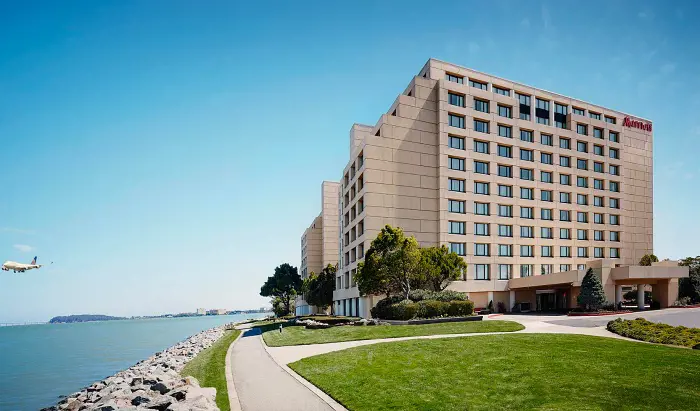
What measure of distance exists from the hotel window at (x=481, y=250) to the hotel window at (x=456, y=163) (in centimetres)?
1042

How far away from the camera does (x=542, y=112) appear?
67.2 m

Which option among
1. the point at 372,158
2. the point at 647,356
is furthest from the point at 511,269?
the point at 647,356

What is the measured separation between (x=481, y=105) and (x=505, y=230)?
17.5m

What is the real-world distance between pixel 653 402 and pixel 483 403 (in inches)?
162

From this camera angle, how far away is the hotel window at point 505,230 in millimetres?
61094

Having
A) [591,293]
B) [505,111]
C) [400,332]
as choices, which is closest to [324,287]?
[505,111]

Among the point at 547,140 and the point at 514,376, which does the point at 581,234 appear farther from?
the point at 514,376

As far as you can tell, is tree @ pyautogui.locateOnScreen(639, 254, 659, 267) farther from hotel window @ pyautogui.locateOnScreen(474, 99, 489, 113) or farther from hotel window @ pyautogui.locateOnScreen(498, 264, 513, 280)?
hotel window @ pyautogui.locateOnScreen(474, 99, 489, 113)

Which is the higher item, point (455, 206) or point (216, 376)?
point (455, 206)

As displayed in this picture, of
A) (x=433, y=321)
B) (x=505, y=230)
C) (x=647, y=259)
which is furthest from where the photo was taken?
(x=647, y=259)

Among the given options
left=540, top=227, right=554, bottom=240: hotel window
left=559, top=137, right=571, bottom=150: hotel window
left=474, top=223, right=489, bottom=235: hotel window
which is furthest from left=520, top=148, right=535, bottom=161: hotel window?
left=474, top=223, right=489, bottom=235: hotel window

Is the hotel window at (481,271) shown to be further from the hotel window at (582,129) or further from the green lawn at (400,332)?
the hotel window at (582,129)

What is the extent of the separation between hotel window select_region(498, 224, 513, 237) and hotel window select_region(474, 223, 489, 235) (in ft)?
6.99

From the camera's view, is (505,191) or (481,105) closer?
(481,105)
